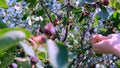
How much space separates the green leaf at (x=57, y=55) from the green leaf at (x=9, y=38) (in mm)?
127

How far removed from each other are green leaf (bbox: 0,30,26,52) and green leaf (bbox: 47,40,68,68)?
0.13 metres

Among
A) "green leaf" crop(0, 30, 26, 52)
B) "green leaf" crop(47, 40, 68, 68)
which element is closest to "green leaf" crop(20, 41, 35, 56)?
"green leaf" crop(47, 40, 68, 68)

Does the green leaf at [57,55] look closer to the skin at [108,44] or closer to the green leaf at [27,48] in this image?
the green leaf at [27,48]

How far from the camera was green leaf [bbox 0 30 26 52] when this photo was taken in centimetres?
48

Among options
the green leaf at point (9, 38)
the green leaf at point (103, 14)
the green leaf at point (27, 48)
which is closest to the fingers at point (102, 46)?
the green leaf at point (27, 48)

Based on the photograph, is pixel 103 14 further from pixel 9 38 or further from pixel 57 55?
pixel 9 38

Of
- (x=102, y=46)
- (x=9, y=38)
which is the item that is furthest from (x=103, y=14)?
(x=9, y=38)

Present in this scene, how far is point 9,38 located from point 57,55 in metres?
0.18

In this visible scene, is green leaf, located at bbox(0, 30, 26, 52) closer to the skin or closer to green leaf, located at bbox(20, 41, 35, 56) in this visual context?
green leaf, located at bbox(20, 41, 35, 56)

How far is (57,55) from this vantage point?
0.65m

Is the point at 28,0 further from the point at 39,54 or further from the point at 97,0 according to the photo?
the point at 39,54

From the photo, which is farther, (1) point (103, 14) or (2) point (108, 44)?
(1) point (103, 14)

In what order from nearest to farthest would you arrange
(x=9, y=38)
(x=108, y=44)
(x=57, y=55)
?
(x=9, y=38) < (x=57, y=55) < (x=108, y=44)

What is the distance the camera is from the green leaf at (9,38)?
0.48 metres
